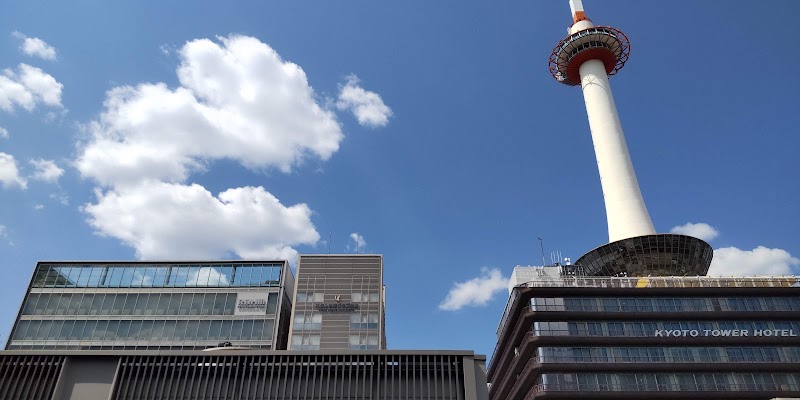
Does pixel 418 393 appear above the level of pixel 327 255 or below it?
below

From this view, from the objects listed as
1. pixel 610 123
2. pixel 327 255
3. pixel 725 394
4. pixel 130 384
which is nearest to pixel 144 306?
pixel 327 255

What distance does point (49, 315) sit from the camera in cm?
7288

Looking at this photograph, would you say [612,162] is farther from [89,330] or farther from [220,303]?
[89,330]

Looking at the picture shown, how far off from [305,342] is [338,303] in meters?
8.29

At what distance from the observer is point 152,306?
73625 mm

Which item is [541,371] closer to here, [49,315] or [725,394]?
[725,394]

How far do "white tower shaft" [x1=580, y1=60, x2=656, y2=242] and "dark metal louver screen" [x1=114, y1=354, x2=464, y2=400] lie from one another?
252 ft

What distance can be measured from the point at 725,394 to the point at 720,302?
47.8 feet

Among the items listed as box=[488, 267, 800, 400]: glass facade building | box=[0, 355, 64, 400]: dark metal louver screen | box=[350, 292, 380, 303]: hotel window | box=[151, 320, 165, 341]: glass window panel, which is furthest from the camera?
box=[350, 292, 380, 303]: hotel window

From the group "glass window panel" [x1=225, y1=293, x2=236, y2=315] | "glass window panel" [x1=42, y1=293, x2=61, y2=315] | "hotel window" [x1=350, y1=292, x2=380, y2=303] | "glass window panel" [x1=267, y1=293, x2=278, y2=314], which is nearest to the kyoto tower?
"hotel window" [x1=350, y1=292, x2=380, y2=303]

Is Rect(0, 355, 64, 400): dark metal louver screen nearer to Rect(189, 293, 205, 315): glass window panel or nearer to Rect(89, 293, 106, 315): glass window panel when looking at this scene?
Rect(189, 293, 205, 315): glass window panel

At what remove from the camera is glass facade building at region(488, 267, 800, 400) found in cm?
7225

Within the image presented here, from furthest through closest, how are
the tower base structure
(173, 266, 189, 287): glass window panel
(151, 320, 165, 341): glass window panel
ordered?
the tower base structure, (173, 266, 189, 287): glass window panel, (151, 320, 165, 341): glass window panel

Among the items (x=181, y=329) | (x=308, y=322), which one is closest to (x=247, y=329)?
(x=181, y=329)
